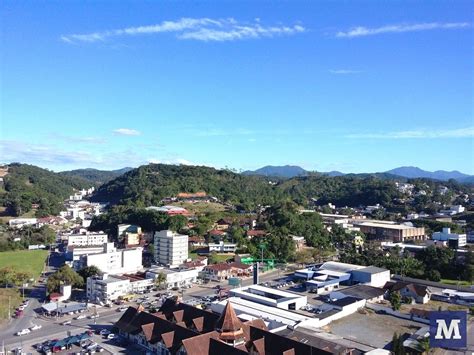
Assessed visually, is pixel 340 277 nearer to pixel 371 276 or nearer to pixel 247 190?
pixel 371 276

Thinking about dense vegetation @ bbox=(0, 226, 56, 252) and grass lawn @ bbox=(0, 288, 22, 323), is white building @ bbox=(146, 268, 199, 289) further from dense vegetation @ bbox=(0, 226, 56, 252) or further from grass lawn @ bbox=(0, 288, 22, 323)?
dense vegetation @ bbox=(0, 226, 56, 252)

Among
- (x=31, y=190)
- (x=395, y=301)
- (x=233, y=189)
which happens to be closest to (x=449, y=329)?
(x=395, y=301)

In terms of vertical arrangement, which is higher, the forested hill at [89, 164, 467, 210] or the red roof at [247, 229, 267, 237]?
the forested hill at [89, 164, 467, 210]

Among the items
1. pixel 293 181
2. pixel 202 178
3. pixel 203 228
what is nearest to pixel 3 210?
pixel 202 178

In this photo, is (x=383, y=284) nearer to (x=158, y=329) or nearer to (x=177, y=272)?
(x=177, y=272)

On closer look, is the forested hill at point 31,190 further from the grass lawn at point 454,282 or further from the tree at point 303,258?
the grass lawn at point 454,282

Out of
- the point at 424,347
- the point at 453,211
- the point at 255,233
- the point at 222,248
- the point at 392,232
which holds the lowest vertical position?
the point at 424,347

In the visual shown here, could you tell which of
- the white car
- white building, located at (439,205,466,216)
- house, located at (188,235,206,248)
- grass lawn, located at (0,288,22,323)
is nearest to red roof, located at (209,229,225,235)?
house, located at (188,235,206,248)
